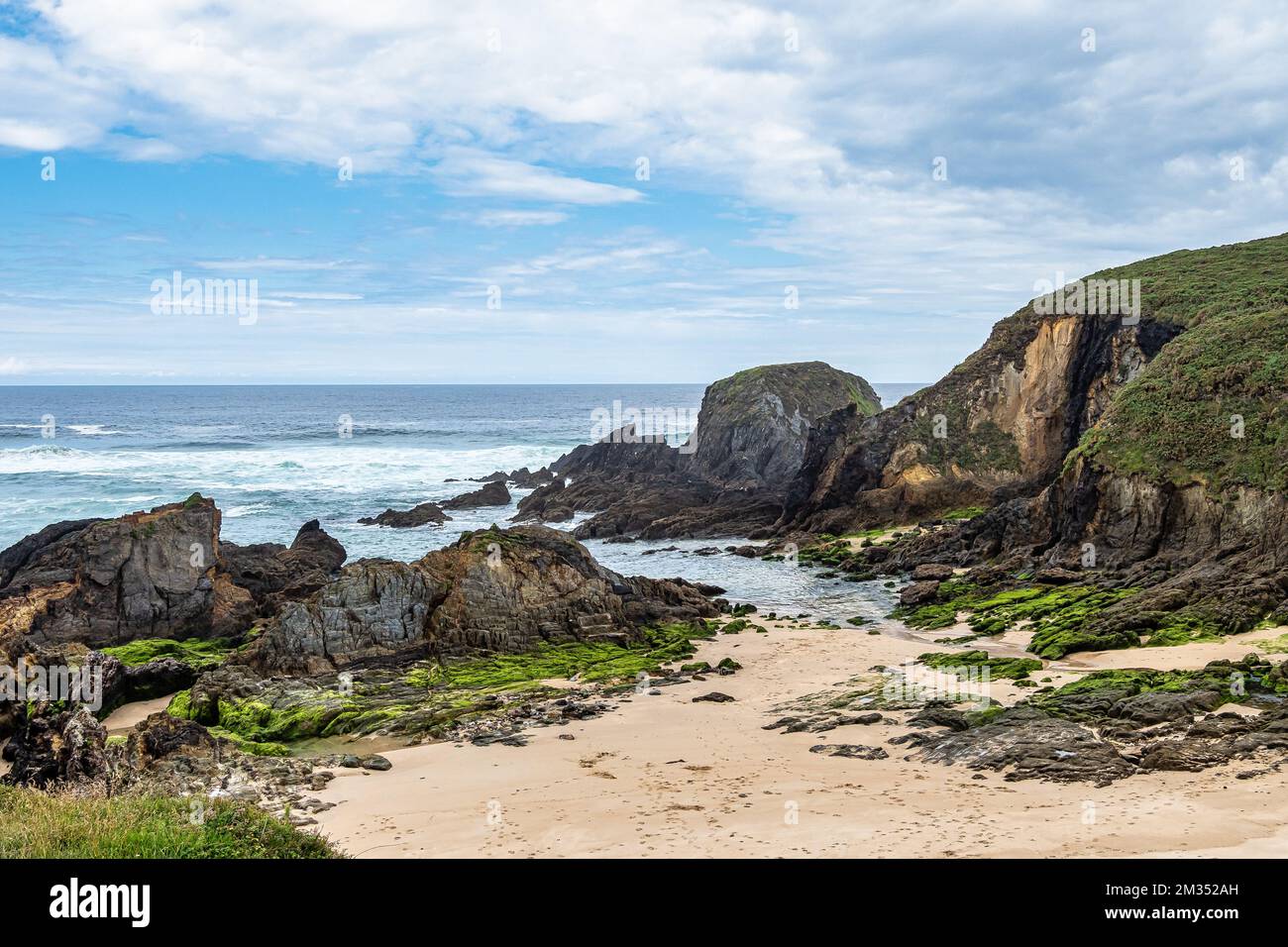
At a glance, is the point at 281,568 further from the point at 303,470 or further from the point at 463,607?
the point at 303,470

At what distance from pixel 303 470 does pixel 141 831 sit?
7408 centimetres

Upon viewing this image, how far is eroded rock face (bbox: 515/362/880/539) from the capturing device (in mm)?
51625

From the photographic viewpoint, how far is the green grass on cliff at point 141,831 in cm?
877

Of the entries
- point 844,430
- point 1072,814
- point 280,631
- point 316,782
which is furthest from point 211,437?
point 1072,814

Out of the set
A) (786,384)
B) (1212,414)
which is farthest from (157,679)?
(786,384)

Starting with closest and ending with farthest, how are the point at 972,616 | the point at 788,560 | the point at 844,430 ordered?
the point at 972,616, the point at 788,560, the point at 844,430

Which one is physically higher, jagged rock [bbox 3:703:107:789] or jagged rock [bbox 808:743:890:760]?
jagged rock [bbox 3:703:107:789]

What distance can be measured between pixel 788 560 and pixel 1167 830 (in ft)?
104

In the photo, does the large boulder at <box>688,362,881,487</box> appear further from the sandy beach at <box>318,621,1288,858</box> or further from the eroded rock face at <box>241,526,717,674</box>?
the sandy beach at <box>318,621,1288,858</box>

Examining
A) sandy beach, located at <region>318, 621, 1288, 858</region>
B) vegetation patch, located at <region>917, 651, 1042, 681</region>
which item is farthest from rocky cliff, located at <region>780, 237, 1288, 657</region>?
sandy beach, located at <region>318, 621, 1288, 858</region>

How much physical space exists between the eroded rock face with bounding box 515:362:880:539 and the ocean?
3380 millimetres

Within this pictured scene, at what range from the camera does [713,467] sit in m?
67.1
